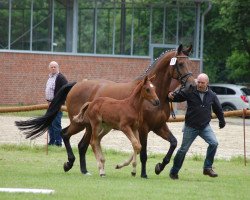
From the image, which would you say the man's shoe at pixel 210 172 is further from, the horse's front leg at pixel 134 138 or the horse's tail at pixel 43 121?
the horse's tail at pixel 43 121

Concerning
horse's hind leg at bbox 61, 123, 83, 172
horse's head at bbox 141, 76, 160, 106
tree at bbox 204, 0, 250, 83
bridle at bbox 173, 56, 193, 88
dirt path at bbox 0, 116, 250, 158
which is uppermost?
tree at bbox 204, 0, 250, 83

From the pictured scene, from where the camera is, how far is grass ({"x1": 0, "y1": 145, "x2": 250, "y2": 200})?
41.8 feet

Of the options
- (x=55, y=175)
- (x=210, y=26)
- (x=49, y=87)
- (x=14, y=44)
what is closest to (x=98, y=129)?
(x=55, y=175)

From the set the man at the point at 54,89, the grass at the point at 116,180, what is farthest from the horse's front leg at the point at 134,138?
the man at the point at 54,89

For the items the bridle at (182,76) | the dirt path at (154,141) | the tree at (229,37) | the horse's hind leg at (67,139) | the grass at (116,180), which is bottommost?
the dirt path at (154,141)

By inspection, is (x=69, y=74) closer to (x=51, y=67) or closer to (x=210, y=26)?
(x=210, y=26)

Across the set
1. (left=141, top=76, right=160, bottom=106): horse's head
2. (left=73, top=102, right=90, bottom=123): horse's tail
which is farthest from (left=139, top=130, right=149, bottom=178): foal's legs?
(left=73, top=102, right=90, bottom=123): horse's tail

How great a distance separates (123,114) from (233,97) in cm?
2911

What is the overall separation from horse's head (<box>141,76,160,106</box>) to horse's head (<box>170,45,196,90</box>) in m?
0.66

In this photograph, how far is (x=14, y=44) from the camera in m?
41.7

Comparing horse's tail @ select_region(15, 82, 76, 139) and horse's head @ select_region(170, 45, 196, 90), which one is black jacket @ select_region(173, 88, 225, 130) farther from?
horse's tail @ select_region(15, 82, 76, 139)

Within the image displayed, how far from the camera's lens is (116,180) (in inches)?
585

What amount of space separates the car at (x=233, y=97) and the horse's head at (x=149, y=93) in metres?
28.3

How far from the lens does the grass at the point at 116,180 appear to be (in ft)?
41.8
